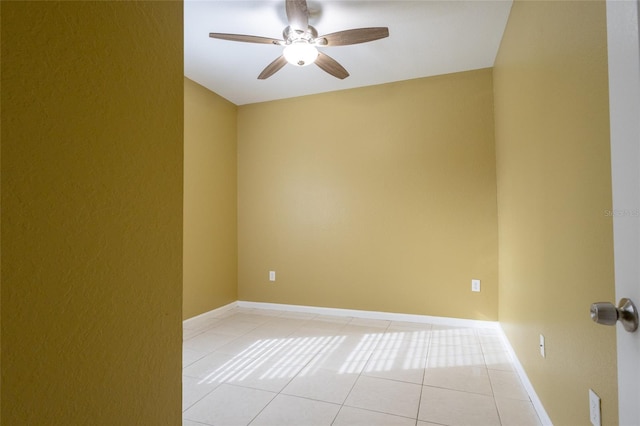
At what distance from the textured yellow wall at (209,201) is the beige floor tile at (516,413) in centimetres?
264

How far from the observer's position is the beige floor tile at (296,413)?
1644mm

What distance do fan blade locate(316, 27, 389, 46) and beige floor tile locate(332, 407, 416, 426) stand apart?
2238 mm

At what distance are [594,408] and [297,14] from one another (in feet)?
7.45

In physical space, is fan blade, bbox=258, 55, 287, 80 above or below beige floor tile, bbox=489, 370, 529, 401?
above

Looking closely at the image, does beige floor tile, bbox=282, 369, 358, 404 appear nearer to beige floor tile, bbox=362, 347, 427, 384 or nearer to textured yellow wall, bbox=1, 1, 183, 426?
beige floor tile, bbox=362, 347, 427, 384

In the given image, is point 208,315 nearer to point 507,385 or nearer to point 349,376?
point 349,376

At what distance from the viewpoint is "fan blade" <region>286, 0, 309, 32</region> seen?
1.82 m

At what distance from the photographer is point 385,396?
1.89m

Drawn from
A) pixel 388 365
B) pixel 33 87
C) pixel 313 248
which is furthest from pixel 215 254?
pixel 33 87

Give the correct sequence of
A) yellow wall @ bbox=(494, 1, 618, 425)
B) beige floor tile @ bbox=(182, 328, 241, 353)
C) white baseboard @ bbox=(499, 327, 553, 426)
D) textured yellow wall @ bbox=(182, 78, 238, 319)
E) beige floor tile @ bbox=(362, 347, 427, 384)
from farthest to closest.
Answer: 1. textured yellow wall @ bbox=(182, 78, 238, 319)
2. beige floor tile @ bbox=(182, 328, 241, 353)
3. beige floor tile @ bbox=(362, 347, 427, 384)
4. white baseboard @ bbox=(499, 327, 553, 426)
5. yellow wall @ bbox=(494, 1, 618, 425)

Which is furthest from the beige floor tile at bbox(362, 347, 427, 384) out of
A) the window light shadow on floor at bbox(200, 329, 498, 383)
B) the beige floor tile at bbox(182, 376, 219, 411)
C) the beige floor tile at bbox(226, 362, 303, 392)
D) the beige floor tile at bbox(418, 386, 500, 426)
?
the beige floor tile at bbox(182, 376, 219, 411)

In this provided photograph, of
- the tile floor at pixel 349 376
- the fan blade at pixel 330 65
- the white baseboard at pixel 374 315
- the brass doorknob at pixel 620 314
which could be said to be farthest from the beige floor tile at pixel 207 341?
the brass doorknob at pixel 620 314

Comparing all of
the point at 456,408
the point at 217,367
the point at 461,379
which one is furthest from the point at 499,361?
the point at 217,367

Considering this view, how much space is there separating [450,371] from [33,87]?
8.22 ft
